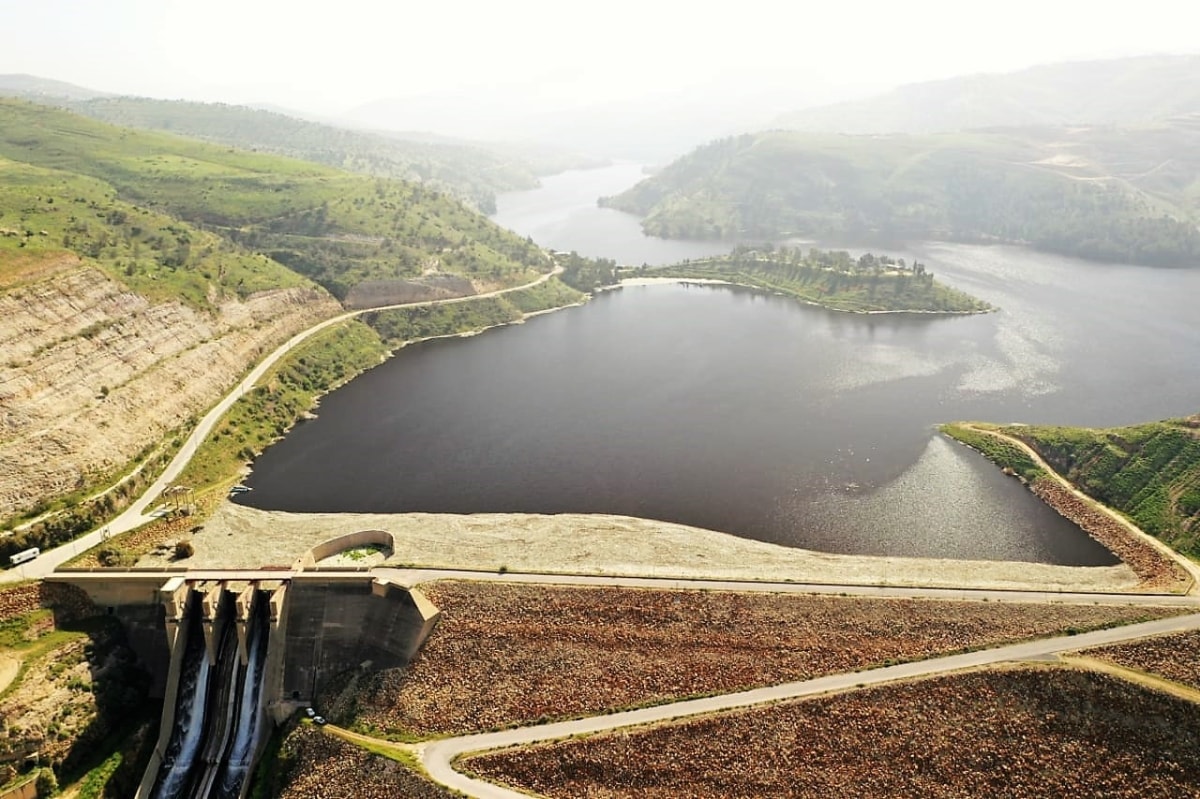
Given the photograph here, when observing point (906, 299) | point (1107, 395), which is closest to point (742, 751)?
point (1107, 395)

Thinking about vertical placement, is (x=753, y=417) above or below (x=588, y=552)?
above

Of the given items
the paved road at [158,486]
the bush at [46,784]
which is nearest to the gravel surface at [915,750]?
the bush at [46,784]

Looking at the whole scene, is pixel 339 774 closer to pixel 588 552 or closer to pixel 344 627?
pixel 344 627

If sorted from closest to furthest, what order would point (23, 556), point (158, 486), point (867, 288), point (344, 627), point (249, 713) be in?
1. point (249, 713)
2. point (344, 627)
3. point (23, 556)
4. point (158, 486)
5. point (867, 288)

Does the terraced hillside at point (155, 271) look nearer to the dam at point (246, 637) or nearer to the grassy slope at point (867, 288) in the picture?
the dam at point (246, 637)

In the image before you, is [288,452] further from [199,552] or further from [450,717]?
[450,717]

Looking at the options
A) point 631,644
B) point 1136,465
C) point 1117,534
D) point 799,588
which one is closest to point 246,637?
point 631,644

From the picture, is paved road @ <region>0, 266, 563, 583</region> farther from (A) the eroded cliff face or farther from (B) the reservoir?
(B) the reservoir
